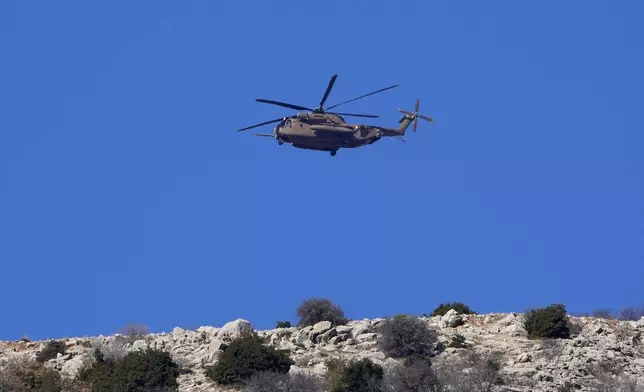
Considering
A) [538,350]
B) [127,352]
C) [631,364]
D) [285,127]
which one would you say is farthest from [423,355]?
[285,127]

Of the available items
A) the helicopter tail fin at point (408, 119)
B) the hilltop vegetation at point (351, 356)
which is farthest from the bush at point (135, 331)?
the helicopter tail fin at point (408, 119)

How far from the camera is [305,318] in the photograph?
204ft

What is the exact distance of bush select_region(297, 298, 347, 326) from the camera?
202 feet

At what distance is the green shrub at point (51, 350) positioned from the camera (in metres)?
57.7

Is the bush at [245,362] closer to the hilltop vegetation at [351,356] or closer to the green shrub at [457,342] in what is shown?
the hilltop vegetation at [351,356]

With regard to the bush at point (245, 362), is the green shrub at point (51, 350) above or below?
above

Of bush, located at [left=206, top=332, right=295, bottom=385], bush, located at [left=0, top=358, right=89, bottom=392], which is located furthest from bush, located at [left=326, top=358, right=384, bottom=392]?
bush, located at [left=0, top=358, right=89, bottom=392]

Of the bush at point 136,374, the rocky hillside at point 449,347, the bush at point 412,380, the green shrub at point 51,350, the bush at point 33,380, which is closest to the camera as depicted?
the bush at point 412,380

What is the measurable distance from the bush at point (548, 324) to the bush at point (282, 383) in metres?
11.3

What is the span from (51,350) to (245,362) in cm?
936

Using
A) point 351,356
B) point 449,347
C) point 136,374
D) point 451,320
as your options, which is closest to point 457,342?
point 449,347

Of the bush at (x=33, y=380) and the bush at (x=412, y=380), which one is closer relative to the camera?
the bush at (x=412, y=380)

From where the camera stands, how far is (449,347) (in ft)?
189

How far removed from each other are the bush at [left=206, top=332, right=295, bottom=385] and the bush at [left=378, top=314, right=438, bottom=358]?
4.42m
